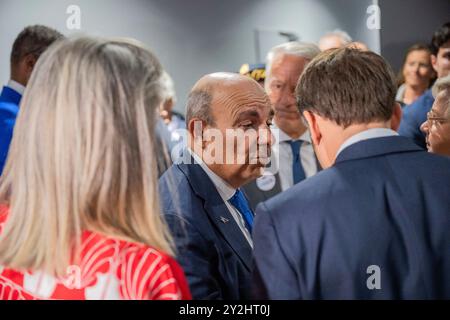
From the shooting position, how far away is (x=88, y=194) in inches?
43.9

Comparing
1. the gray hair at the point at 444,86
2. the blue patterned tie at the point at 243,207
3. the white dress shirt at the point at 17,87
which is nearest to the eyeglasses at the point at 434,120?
the gray hair at the point at 444,86

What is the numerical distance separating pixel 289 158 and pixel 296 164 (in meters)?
0.04

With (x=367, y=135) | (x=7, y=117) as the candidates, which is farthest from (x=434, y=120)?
(x=7, y=117)

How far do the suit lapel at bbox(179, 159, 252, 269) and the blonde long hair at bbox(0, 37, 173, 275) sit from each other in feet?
1.99

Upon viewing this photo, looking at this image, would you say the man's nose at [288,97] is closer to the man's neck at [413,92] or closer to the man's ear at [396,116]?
the man's ear at [396,116]

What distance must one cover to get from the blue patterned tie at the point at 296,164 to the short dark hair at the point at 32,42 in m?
1.08

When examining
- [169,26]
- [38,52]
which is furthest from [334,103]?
[169,26]

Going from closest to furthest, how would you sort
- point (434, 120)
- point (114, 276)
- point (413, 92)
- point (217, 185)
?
1. point (114, 276)
2. point (217, 185)
3. point (434, 120)
4. point (413, 92)

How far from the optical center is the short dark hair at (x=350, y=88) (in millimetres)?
1488

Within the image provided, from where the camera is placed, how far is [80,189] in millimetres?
1112

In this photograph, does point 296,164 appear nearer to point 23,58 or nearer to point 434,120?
point 434,120
